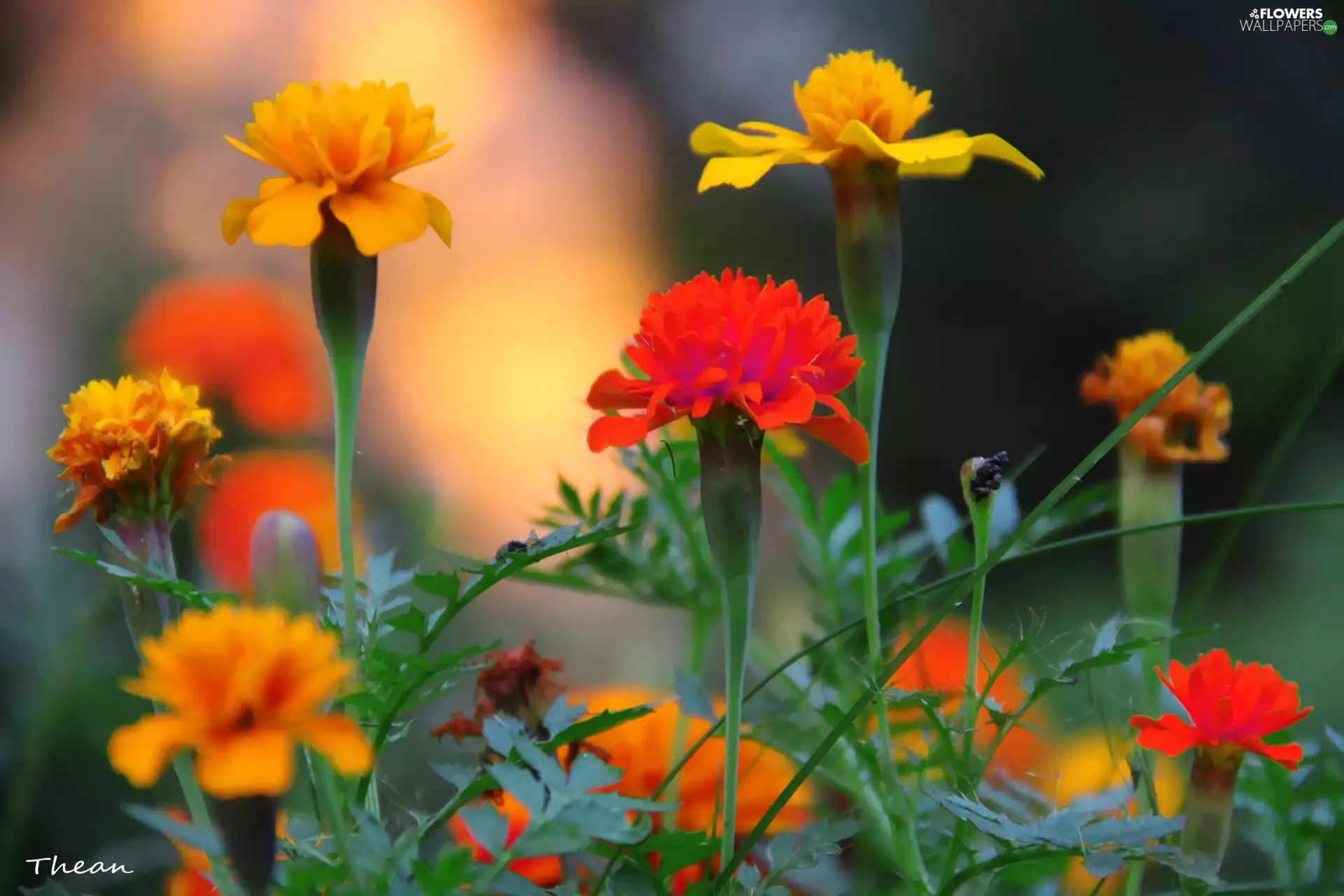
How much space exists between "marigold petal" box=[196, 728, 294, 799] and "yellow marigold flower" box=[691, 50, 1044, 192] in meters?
0.13

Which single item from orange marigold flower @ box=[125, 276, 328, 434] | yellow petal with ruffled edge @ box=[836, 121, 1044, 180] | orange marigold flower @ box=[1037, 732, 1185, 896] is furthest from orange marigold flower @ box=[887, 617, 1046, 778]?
orange marigold flower @ box=[125, 276, 328, 434]

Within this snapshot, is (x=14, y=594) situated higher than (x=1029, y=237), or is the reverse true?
(x=1029, y=237)

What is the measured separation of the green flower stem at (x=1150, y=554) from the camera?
28 centimetres

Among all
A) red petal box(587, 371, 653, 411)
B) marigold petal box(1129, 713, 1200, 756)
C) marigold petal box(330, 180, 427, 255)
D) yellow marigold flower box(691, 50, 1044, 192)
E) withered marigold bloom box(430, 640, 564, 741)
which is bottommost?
marigold petal box(1129, 713, 1200, 756)

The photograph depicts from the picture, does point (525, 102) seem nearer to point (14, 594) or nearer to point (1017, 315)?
point (1017, 315)

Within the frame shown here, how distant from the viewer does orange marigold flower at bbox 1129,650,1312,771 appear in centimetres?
19

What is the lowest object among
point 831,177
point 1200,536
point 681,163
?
point 1200,536

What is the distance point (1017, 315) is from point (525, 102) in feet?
1.31

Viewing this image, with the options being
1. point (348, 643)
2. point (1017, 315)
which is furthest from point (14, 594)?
point (1017, 315)

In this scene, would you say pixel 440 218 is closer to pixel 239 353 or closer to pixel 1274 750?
pixel 1274 750

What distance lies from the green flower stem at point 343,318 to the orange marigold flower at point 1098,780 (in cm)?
14

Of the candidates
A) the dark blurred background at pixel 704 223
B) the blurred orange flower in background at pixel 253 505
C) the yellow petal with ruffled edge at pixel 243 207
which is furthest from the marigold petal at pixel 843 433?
the dark blurred background at pixel 704 223

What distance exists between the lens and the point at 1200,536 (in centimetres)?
85

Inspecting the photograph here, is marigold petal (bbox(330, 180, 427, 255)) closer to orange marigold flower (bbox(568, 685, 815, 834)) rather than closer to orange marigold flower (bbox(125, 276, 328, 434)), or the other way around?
orange marigold flower (bbox(568, 685, 815, 834))
